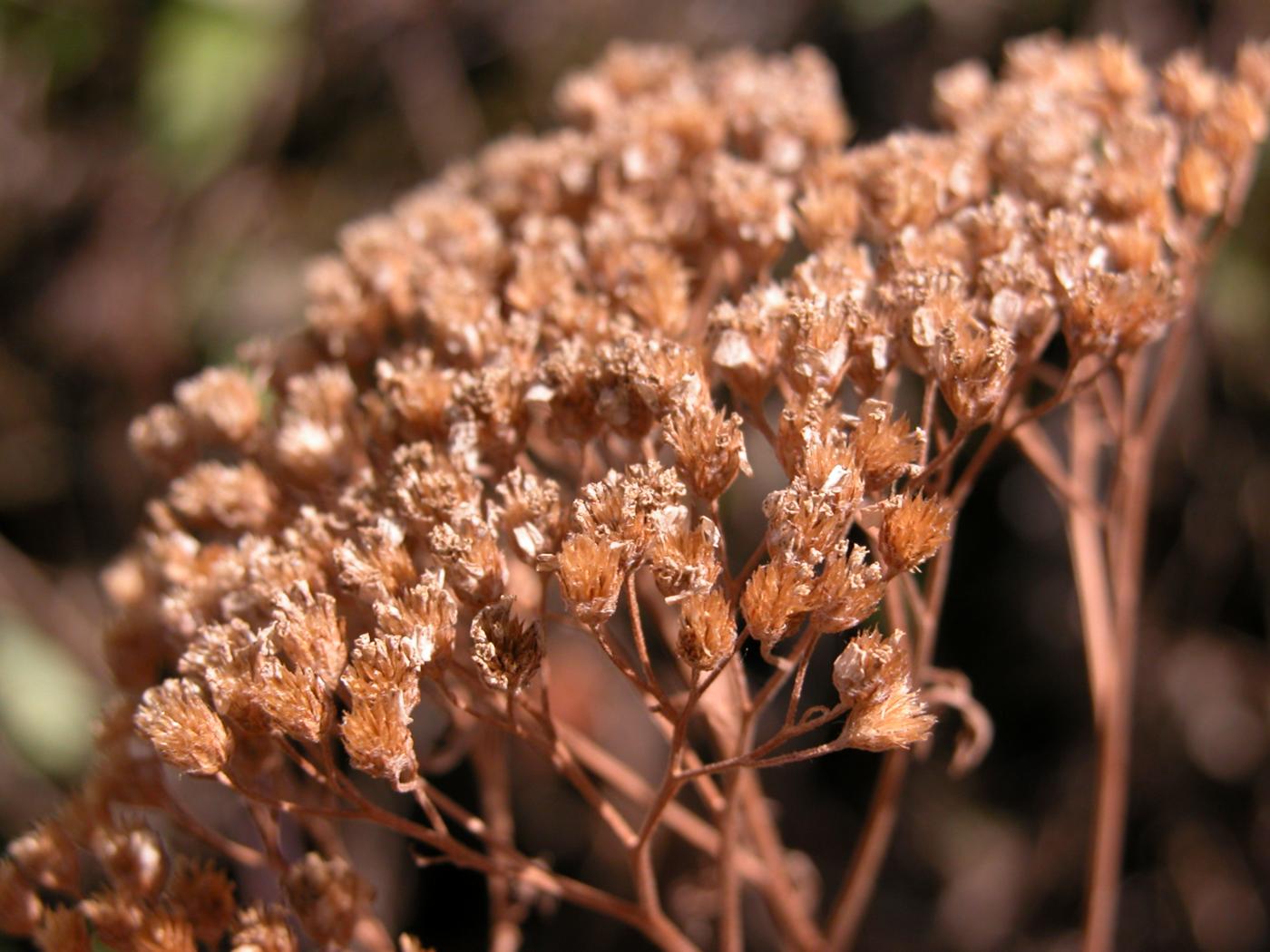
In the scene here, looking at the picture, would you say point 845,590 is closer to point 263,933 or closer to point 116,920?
point 263,933

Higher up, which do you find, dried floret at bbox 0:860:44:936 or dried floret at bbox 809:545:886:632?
dried floret at bbox 809:545:886:632

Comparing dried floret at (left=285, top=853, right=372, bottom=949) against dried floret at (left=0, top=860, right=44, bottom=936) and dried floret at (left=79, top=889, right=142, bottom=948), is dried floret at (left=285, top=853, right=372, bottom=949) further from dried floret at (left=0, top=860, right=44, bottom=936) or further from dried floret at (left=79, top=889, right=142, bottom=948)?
dried floret at (left=0, top=860, right=44, bottom=936)

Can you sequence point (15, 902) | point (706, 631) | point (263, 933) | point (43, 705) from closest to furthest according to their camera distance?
point (706, 631), point (263, 933), point (15, 902), point (43, 705)

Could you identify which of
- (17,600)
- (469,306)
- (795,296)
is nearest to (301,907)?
(469,306)

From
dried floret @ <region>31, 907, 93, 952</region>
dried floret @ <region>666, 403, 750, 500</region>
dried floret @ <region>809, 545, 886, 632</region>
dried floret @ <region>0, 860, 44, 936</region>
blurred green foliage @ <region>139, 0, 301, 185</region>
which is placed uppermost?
blurred green foliage @ <region>139, 0, 301, 185</region>

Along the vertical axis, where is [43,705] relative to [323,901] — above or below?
above

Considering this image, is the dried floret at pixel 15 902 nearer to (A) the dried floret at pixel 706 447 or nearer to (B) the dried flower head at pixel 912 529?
(A) the dried floret at pixel 706 447

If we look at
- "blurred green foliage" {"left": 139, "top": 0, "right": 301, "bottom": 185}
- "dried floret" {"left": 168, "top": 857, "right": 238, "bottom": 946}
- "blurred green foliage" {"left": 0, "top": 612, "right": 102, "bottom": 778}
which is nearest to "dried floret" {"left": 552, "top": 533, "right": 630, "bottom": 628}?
"dried floret" {"left": 168, "top": 857, "right": 238, "bottom": 946}

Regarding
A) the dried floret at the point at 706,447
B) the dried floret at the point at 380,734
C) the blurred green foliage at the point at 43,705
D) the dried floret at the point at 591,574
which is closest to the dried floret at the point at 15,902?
the dried floret at the point at 380,734

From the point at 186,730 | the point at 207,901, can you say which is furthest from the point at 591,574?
the point at 207,901

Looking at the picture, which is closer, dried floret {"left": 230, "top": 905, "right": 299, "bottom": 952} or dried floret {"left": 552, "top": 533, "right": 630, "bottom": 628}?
dried floret {"left": 552, "top": 533, "right": 630, "bottom": 628}
